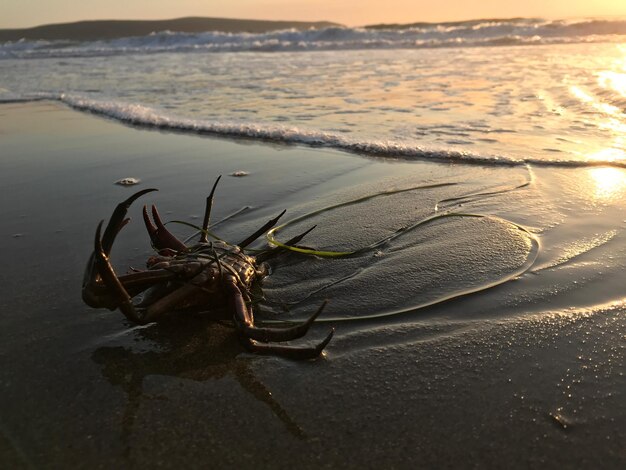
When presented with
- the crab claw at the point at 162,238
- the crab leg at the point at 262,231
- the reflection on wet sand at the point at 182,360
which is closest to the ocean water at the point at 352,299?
the reflection on wet sand at the point at 182,360

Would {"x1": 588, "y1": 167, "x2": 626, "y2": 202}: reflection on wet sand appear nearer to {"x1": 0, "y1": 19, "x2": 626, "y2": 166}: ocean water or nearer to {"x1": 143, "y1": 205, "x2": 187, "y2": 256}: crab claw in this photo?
{"x1": 0, "y1": 19, "x2": 626, "y2": 166}: ocean water

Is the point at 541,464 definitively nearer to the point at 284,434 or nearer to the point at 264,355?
the point at 284,434

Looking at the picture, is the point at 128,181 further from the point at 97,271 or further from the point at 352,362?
the point at 352,362

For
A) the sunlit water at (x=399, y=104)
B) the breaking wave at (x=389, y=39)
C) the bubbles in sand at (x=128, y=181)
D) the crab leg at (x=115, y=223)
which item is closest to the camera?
the crab leg at (x=115, y=223)

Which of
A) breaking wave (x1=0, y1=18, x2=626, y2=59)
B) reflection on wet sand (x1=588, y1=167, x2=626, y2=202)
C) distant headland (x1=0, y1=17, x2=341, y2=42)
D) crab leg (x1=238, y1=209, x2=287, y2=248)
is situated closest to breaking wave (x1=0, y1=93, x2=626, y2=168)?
reflection on wet sand (x1=588, y1=167, x2=626, y2=202)

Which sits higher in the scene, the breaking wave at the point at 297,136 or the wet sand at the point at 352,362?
the breaking wave at the point at 297,136

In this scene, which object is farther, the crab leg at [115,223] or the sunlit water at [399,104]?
the sunlit water at [399,104]

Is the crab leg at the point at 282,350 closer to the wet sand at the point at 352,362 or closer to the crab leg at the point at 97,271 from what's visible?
the wet sand at the point at 352,362
